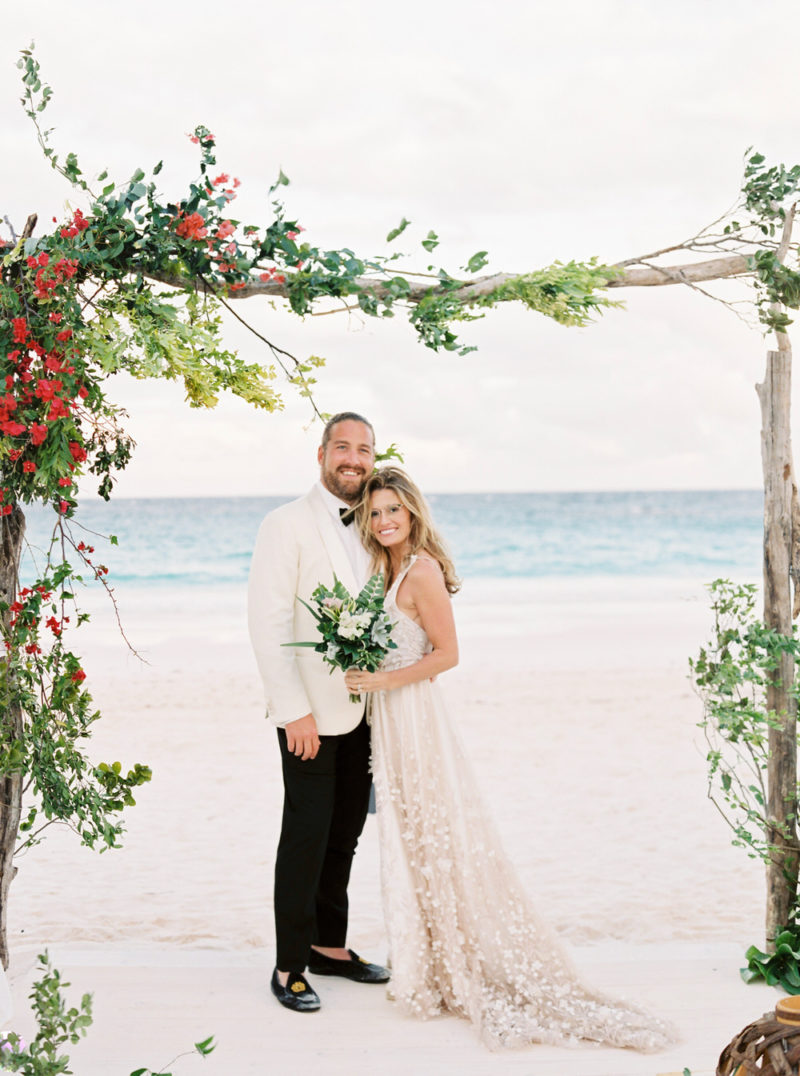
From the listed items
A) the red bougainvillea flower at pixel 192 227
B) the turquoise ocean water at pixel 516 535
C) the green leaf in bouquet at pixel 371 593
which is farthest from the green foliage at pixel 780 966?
the turquoise ocean water at pixel 516 535

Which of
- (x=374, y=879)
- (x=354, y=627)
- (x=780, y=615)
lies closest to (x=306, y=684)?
(x=354, y=627)

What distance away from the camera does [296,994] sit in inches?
146

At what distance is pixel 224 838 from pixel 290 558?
3.10 meters

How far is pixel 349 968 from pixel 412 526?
1.76 meters

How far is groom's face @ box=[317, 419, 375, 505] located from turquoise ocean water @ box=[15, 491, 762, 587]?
19.6m

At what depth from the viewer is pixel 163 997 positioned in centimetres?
378

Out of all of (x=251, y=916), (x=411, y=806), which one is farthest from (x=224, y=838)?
(x=411, y=806)

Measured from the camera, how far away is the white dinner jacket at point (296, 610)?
3.69 metres

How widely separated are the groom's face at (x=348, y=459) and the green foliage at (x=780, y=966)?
2.35m

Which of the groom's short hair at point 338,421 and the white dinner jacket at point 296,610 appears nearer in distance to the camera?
the white dinner jacket at point 296,610

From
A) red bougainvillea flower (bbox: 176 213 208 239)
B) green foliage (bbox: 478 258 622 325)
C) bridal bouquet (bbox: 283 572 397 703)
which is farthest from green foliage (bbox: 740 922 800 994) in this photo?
red bougainvillea flower (bbox: 176 213 208 239)

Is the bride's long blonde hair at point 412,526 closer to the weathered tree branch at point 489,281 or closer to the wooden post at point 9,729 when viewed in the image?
the weathered tree branch at point 489,281

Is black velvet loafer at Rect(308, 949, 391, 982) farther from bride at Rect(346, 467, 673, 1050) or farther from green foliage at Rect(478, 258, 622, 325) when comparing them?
green foliage at Rect(478, 258, 622, 325)

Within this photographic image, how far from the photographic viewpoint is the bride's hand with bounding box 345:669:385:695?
Result: 3.61 metres
